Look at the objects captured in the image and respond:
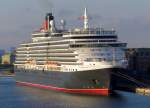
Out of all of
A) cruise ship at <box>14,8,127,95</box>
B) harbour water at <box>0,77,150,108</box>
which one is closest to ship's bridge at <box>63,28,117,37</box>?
cruise ship at <box>14,8,127,95</box>

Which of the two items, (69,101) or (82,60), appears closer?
(69,101)

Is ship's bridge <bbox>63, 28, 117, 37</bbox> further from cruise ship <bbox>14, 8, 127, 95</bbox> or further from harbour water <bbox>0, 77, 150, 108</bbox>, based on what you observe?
harbour water <bbox>0, 77, 150, 108</bbox>

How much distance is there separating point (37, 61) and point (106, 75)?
70.7 ft

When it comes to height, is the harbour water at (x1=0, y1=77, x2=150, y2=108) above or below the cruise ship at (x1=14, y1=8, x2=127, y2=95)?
below

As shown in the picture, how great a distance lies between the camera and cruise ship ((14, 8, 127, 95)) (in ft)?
258

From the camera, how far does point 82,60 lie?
81.0 m

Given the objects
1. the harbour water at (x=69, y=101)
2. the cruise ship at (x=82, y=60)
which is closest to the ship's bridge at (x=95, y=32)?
the cruise ship at (x=82, y=60)

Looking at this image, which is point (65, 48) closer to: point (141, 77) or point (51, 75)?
point (51, 75)

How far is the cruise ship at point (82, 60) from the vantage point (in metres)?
78.8

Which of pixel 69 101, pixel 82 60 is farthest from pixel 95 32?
pixel 69 101

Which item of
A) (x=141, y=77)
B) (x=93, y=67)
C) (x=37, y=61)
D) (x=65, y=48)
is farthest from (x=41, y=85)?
(x=141, y=77)

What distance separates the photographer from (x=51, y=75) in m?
89.4

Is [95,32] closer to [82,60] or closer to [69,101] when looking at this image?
[82,60]

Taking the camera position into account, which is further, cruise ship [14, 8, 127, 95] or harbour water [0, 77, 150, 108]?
cruise ship [14, 8, 127, 95]
